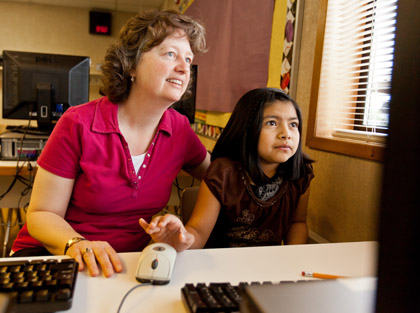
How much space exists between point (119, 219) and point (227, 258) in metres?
0.45

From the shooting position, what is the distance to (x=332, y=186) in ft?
4.13

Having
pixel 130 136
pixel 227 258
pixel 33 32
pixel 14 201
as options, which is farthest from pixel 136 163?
pixel 33 32

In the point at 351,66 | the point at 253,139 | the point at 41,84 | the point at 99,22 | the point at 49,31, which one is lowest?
the point at 253,139

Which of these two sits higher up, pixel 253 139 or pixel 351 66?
pixel 351 66

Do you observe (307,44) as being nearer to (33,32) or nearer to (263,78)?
(263,78)

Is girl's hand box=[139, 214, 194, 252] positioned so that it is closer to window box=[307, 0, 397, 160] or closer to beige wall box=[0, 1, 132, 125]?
window box=[307, 0, 397, 160]

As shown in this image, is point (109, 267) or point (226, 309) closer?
point (226, 309)

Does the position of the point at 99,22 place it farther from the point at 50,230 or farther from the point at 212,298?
the point at 212,298

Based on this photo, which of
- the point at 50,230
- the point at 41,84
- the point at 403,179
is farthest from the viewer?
the point at 41,84

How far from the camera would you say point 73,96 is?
2047 millimetres

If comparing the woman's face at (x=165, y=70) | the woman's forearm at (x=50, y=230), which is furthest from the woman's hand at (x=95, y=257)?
the woman's face at (x=165, y=70)

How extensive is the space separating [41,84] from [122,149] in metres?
1.09

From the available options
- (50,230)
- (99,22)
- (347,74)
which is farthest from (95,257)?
(99,22)

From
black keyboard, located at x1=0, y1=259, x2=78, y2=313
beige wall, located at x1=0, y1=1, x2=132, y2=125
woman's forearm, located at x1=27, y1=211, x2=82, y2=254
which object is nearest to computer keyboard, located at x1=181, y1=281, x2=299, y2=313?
black keyboard, located at x1=0, y1=259, x2=78, y2=313
